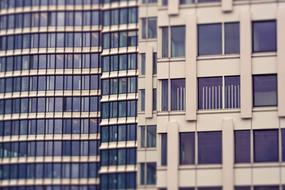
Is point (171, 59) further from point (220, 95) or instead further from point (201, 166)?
point (201, 166)

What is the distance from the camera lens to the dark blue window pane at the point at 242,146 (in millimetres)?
59219

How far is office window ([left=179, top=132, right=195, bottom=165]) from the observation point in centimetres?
6009

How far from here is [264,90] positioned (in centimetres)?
5969

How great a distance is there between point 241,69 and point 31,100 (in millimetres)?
46706

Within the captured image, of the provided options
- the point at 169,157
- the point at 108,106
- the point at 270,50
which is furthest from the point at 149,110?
the point at 108,106

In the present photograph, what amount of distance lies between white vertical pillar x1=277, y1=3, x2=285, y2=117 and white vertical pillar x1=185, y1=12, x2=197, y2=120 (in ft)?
19.0

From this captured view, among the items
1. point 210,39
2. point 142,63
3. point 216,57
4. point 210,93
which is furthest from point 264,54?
point 142,63

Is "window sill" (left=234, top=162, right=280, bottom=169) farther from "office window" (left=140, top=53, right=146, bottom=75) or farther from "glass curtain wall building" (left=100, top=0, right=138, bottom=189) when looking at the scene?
"glass curtain wall building" (left=100, top=0, right=138, bottom=189)

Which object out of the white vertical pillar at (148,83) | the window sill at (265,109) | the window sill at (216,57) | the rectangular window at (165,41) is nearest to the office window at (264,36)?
the window sill at (216,57)

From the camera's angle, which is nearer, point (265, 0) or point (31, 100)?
point (265, 0)

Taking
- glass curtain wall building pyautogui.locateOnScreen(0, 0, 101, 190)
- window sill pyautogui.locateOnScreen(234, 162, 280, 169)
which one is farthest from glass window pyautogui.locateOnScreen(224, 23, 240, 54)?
glass curtain wall building pyautogui.locateOnScreen(0, 0, 101, 190)

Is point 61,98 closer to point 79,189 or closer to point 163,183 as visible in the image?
point 79,189

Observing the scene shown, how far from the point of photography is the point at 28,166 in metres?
101

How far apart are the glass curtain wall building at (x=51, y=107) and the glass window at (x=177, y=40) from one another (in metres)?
40.1
